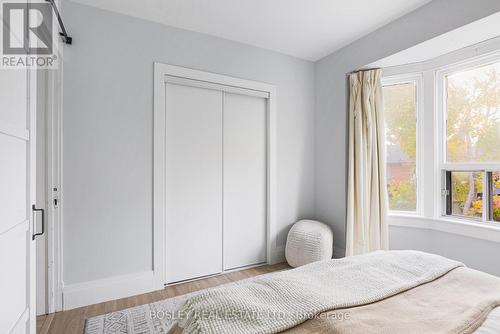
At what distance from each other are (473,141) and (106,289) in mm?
3594

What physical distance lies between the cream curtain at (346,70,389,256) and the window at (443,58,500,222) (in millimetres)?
601

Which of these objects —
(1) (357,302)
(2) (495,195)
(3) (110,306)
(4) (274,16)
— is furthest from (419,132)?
(3) (110,306)

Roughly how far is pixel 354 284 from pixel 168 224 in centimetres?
189

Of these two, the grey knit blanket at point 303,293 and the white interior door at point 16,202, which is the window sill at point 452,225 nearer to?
the grey knit blanket at point 303,293

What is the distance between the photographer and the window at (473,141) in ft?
7.55

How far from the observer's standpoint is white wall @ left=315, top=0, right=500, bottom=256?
→ 226 centimetres

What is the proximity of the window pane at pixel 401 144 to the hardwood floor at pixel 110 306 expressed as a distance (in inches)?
66.7

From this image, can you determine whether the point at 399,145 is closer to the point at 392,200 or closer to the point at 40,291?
the point at 392,200

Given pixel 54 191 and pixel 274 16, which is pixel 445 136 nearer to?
pixel 274 16

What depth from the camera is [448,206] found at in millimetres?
2631

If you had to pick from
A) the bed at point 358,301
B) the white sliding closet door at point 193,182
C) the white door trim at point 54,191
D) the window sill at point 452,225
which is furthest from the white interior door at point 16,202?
the window sill at point 452,225

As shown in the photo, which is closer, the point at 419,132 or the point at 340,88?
the point at 419,132

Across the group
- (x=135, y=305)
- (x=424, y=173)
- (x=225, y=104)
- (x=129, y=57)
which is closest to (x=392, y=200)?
(x=424, y=173)

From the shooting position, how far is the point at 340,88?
317 cm
